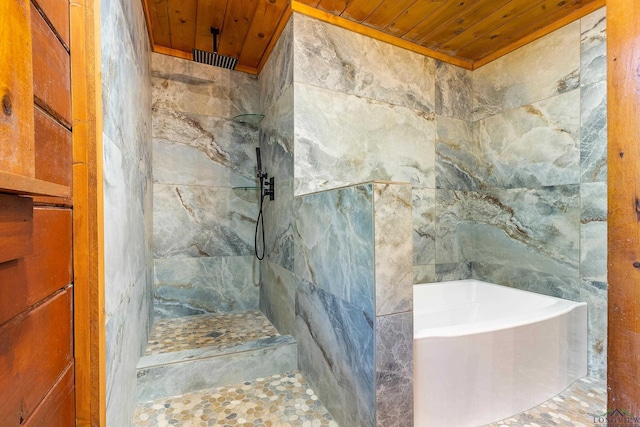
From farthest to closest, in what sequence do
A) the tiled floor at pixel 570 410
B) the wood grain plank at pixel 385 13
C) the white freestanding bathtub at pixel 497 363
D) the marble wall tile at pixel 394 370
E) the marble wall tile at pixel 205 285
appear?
the marble wall tile at pixel 205 285
the wood grain plank at pixel 385 13
the tiled floor at pixel 570 410
the white freestanding bathtub at pixel 497 363
the marble wall tile at pixel 394 370

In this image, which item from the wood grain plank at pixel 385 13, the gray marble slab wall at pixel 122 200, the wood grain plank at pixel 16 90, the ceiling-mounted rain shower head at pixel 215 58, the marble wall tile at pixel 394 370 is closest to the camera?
the wood grain plank at pixel 16 90

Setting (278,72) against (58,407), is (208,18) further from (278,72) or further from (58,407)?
(58,407)

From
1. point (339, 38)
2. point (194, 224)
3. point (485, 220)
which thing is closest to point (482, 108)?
point (485, 220)

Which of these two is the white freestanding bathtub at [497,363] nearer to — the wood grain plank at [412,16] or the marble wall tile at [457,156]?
the marble wall tile at [457,156]

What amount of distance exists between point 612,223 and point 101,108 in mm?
1256

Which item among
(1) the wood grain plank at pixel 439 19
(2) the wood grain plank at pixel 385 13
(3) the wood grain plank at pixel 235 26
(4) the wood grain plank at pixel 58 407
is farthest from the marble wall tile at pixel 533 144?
(4) the wood grain plank at pixel 58 407

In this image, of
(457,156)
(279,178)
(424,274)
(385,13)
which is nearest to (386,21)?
(385,13)

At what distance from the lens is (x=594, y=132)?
1738 millimetres

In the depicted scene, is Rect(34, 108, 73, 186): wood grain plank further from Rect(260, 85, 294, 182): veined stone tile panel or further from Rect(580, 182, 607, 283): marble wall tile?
Rect(580, 182, 607, 283): marble wall tile

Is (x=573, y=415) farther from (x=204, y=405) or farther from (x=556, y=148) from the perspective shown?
(x=204, y=405)

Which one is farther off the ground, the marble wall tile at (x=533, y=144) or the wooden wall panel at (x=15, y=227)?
the marble wall tile at (x=533, y=144)

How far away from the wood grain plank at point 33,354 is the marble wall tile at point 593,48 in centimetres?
268

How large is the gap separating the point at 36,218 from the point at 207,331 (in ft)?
5.60

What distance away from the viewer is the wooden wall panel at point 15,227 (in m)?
0.47
